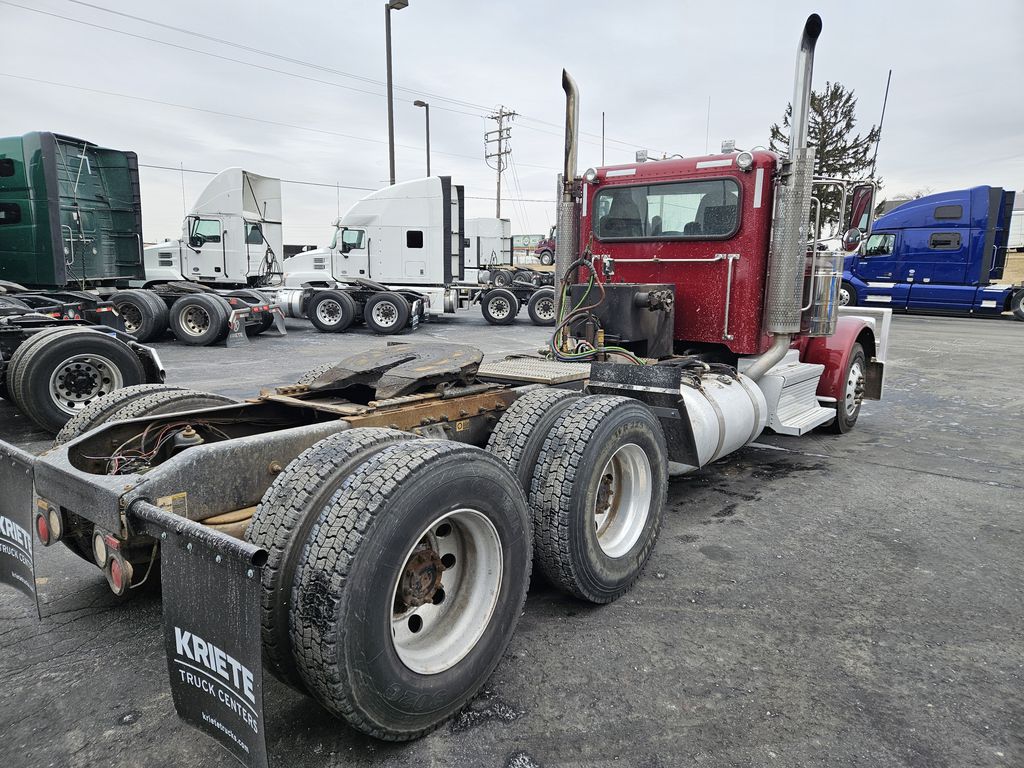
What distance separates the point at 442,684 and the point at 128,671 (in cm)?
134

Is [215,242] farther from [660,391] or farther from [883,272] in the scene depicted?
[883,272]

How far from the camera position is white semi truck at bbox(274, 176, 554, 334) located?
55.9 ft

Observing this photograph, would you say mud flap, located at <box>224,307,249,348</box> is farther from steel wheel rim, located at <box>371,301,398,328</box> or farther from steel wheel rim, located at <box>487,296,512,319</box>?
steel wheel rim, located at <box>487,296,512,319</box>

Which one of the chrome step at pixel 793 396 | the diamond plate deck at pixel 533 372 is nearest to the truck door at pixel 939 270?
the chrome step at pixel 793 396

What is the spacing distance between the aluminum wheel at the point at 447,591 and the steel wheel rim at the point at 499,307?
651 inches

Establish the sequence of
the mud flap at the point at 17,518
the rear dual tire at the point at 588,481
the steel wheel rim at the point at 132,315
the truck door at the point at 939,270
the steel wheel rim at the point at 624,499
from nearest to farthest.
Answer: the mud flap at the point at 17,518
the rear dual tire at the point at 588,481
the steel wheel rim at the point at 624,499
the steel wheel rim at the point at 132,315
the truck door at the point at 939,270

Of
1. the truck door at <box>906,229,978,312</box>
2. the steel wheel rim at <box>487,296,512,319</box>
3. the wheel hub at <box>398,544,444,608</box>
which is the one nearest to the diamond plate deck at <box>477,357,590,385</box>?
the wheel hub at <box>398,544,444,608</box>

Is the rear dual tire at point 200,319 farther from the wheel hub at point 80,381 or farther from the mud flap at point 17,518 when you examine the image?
the mud flap at point 17,518

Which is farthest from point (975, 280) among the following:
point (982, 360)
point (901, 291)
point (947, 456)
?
point (947, 456)

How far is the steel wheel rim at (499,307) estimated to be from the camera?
19031 mm

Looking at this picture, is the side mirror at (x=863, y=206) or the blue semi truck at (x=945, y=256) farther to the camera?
the blue semi truck at (x=945, y=256)

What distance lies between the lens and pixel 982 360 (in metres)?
12.6

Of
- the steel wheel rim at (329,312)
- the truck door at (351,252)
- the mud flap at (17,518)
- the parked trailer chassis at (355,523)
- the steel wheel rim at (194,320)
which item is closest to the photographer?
the parked trailer chassis at (355,523)

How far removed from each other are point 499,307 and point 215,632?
17521mm
